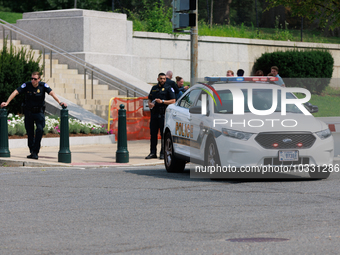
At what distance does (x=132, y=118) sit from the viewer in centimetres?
2036

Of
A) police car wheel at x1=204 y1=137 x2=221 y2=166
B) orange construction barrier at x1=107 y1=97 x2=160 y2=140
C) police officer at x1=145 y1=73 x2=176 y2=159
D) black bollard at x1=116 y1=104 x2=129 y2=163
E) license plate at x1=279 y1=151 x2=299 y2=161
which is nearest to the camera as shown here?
license plate at x1=279 y1=151 x2=299 y2=161

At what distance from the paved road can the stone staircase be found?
11.6m

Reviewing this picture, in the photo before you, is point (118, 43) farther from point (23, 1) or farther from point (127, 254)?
point (23, 1)

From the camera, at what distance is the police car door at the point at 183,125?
11.1 metres

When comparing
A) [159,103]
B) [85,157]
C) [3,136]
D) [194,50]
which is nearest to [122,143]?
[159,103]

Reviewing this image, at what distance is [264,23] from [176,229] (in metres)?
51.6

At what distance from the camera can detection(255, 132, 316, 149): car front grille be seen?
9680mm

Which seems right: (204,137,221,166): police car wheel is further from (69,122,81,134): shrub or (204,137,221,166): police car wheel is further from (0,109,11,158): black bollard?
(69,122,81,134): shrub

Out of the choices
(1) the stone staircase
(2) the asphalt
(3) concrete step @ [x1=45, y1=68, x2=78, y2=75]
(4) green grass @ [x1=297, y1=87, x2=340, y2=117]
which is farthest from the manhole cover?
(4) green grass @ [x1=297, y1=87, x2=340, y2=117]

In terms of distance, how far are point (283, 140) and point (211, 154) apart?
1.18 m

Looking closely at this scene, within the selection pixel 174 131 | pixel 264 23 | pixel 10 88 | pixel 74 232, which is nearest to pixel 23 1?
pixel 264 23

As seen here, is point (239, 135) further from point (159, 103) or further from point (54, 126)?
point (54, 126)

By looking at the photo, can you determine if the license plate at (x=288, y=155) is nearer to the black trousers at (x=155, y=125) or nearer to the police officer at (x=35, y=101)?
the black trousers at (x=155, y=125)

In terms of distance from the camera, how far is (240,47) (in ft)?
101
